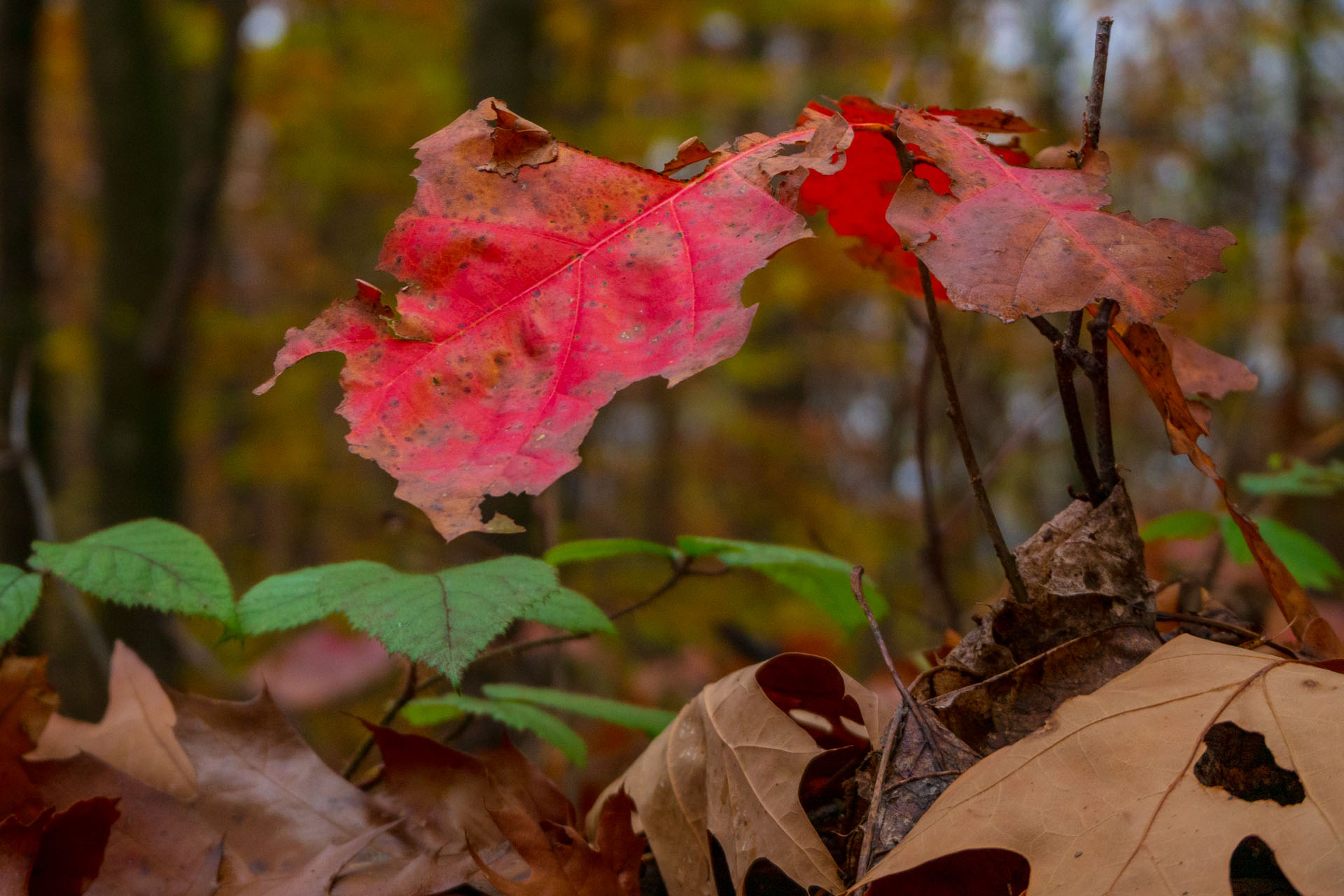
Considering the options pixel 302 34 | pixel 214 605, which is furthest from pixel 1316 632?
pixel 302 34

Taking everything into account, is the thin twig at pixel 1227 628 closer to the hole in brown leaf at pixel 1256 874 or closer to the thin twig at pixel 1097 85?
the hole in brown leaf at pixel 1256 874

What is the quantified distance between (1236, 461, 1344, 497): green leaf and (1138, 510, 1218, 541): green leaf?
113mm

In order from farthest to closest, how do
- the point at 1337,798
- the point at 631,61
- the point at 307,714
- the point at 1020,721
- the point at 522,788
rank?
the point at 631,61
the point at 307,714
the point at 522,788
the point at 1020,721
the point at 1337,798

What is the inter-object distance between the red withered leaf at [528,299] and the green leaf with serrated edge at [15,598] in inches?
14.0

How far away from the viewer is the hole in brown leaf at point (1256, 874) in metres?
0.59

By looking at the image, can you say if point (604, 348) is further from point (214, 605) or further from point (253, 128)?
point (253, 128)

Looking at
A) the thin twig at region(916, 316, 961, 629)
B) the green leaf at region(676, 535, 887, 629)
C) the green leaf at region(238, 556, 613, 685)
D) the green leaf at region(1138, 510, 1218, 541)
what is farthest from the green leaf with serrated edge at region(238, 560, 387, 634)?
the green leaf at region(1138, 510, 1218, 541)

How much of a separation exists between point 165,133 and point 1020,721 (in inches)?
192

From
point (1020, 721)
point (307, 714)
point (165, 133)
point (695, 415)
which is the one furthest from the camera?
point (695, 415)

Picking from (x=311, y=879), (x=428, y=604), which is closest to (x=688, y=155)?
(x=428, y=604)

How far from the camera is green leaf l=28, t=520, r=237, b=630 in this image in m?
0.76

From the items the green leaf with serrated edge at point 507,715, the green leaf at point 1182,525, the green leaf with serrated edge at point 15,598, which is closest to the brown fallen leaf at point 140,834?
the green leaf with serrated edge at point 15,598

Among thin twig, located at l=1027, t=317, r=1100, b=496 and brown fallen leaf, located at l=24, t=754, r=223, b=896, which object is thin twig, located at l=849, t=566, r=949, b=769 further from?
brown fallen leaf, located at l=24, t=754, r=223, b=896

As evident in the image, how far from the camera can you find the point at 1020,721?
69cm
